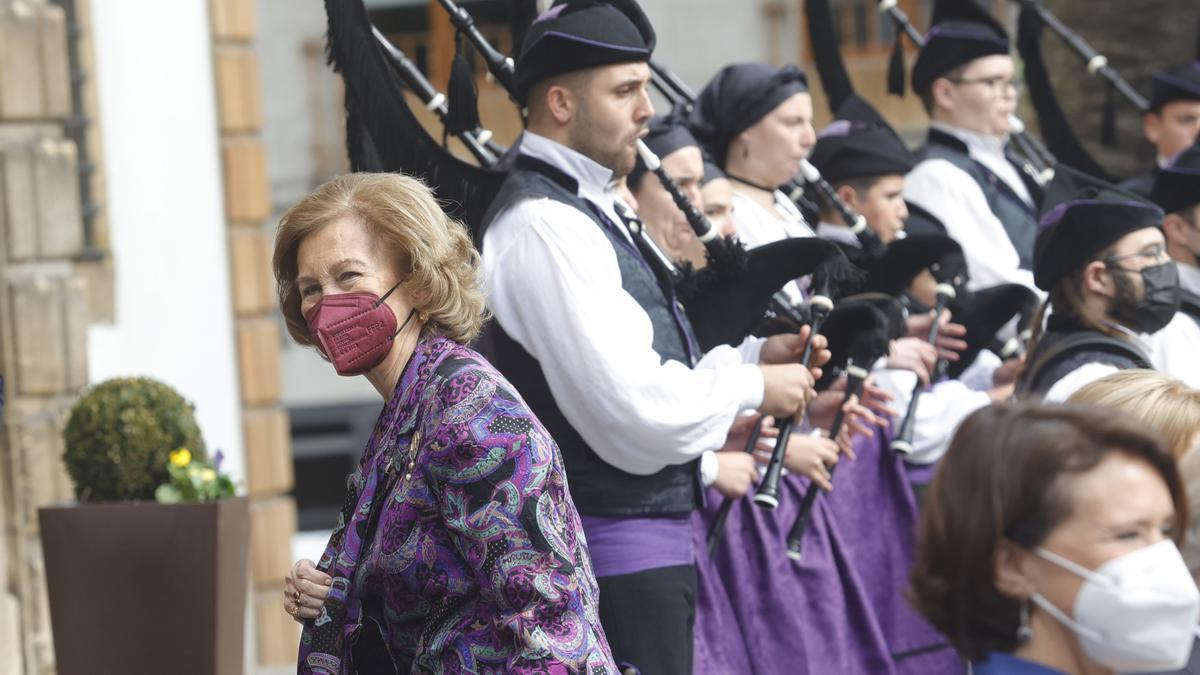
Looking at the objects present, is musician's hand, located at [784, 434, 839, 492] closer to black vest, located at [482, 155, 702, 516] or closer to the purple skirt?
the purple skirt

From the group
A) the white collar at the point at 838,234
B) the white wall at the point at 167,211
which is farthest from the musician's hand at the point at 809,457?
the white wall at the point at 167,211

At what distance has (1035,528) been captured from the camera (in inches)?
101

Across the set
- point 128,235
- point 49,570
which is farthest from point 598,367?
point 128,235

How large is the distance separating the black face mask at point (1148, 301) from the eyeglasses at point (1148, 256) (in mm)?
18

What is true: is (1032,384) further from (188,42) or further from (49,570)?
(188,42)

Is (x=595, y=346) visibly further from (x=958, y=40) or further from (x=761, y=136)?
(x=958, y=40)

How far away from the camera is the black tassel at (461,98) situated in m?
4.82

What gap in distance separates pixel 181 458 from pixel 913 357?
2.20 metres

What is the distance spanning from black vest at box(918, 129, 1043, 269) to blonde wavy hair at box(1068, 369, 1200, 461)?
10.8 feet

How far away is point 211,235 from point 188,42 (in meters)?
0.81

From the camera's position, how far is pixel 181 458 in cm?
536

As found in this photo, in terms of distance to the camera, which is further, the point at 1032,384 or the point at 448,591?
the point at 1032,384

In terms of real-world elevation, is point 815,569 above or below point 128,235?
below

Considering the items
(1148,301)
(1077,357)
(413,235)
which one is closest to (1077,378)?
(1077,357)
